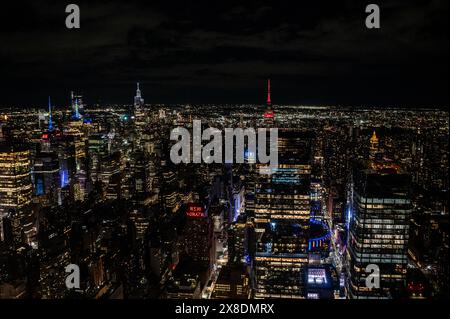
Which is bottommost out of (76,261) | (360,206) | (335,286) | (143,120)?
(335,286)

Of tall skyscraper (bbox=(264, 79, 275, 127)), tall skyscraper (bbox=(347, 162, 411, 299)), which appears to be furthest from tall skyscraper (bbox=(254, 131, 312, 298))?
tall skyscraper (bbox=(264, 79, 275, 127))

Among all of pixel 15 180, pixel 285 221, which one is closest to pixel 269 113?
pixel 285 221

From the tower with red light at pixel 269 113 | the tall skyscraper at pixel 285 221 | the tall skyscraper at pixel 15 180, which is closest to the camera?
the tower with red light at pixel 269 113

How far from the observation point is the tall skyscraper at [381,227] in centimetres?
700

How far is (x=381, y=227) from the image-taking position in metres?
7.21

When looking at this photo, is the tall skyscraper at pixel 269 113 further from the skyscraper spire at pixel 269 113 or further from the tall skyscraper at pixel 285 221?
the tall skyscraper at pixel 285 221

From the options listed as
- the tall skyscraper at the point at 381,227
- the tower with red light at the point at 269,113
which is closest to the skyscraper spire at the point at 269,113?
the tower with red light at the point at 269,113

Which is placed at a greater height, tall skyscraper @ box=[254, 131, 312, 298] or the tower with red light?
the tower with red light

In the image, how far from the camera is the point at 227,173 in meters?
13.4

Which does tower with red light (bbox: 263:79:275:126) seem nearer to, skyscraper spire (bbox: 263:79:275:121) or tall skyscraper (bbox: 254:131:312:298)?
skyscraper spire (bbox: 263:79:275:121)

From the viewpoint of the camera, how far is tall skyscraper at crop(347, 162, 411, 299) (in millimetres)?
6996
